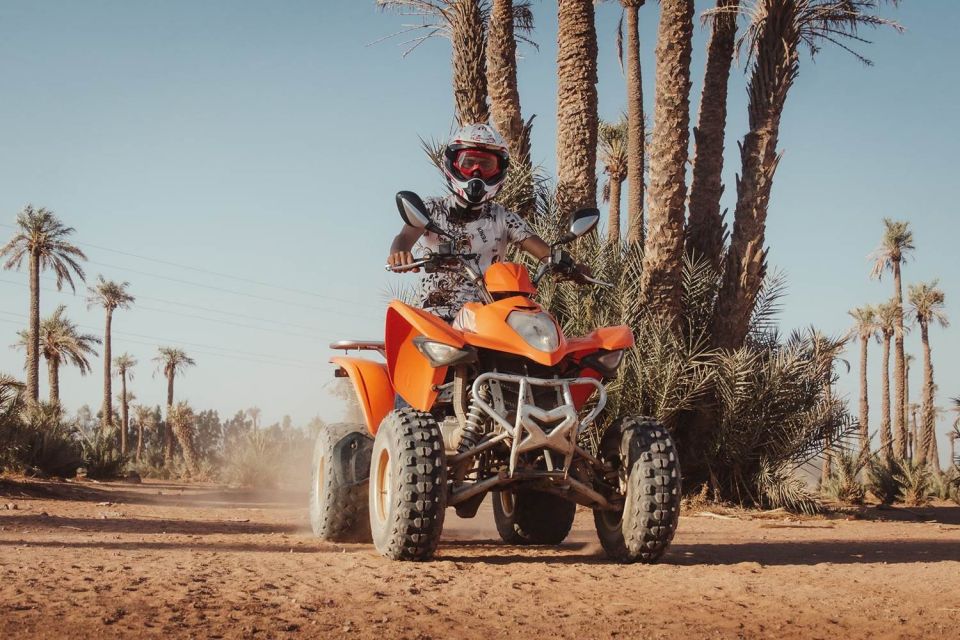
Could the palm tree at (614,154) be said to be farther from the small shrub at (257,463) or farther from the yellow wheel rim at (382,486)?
the yellow wheel rim at (382,486)

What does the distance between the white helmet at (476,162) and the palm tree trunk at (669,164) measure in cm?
589

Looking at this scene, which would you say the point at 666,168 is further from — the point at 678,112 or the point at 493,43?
the point at 493,43

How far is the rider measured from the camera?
6316 millimetres

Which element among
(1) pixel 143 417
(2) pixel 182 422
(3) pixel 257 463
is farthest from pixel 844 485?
(1) pixel 143 417

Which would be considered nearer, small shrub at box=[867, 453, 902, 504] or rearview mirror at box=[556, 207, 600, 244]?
rearview mirror at box=[556, 207, 600, 244]

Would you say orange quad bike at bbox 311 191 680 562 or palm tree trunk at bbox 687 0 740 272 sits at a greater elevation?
palm tree trunk at bbox 687 0 740 272

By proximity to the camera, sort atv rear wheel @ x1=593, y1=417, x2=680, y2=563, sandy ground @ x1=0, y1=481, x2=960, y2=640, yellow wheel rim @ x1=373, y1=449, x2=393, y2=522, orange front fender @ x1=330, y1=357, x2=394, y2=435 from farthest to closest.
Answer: orange front fender @ x1=330, y1=357, x2=394, y2=435, yellow wheel rim @ x1=373, y1=449, x2=393, y2=522, atv rear wheel @ x1=593, y1=417, x2=680, y2=563, sandy ground @ x1=0, y1=481, x2=960, y2=640

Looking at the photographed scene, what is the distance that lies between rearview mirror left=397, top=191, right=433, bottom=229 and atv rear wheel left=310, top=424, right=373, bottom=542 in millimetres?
1875

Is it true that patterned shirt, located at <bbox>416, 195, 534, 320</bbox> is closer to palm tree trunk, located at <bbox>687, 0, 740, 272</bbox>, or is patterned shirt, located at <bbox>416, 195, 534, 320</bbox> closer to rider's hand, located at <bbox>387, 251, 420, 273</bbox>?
rider's hand, located at <bbox>387, 251, 420, 273</bbox>

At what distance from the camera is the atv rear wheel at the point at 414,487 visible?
508 centimetres

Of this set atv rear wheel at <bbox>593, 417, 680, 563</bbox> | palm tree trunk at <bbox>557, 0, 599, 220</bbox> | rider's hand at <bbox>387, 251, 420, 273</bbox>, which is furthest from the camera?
palm tree trunk at <bbox>557, 0, 599, 220</bbox>

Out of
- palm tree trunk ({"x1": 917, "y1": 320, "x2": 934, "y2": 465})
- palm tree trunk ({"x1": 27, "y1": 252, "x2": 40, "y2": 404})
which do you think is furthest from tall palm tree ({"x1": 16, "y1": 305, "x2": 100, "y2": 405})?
palm tree trunk ({"x1": 917, "y1": 320, "x2": 934, "y2": 465})

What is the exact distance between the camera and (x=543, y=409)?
5.32 meters

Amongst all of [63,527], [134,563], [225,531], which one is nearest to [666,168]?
[225,531]
